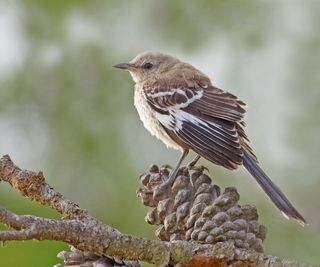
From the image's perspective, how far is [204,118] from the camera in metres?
2.01

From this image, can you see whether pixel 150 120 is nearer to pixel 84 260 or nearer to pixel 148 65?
pixel 148 65

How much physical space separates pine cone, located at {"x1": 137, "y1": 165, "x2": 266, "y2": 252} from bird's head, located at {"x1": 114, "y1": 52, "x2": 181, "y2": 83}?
1212 mm

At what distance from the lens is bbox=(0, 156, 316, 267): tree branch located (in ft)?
2.86

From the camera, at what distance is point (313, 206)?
1333 mm

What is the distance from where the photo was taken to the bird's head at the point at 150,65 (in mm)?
2396

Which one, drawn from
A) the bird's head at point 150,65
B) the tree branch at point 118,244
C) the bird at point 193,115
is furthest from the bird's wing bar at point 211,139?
the tree branch at point 118,244

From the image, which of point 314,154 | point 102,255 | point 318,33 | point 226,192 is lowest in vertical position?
point 102,255

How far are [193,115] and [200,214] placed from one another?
995 millimetres

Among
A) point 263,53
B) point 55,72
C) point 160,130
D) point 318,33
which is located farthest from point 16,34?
point 318,33

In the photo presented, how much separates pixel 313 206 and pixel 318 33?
0.63 meters

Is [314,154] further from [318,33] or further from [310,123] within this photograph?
[318,33]

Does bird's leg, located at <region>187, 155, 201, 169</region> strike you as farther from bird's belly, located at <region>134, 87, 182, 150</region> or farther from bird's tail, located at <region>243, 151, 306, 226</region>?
bird's belly, located at <region>134, 87, 182, 150</region>

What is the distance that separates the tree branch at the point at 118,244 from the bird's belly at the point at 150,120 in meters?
0.86

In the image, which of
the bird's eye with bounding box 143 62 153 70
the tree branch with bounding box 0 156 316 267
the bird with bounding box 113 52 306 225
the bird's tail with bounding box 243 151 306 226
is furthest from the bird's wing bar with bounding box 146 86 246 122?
the tree branch with bounding box 0 156 316 267
